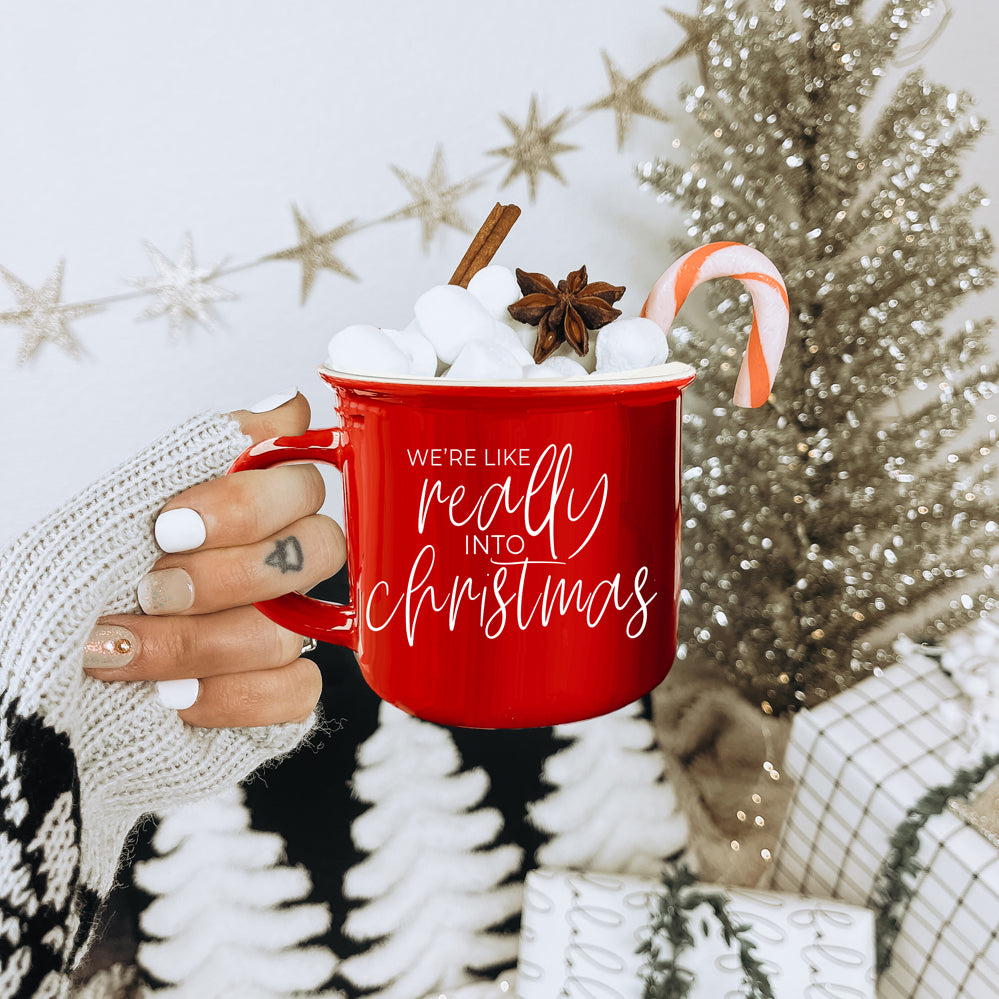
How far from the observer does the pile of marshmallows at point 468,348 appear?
402mm

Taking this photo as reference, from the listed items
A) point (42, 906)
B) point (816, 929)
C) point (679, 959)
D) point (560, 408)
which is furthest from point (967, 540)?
point (42, 906)

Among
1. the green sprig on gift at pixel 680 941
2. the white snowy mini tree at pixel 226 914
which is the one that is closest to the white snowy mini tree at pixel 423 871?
the white snowy mini tree at pixel 226 914

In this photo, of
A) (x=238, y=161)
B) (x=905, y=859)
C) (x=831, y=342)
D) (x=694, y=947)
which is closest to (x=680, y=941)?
(x=694, y=947)

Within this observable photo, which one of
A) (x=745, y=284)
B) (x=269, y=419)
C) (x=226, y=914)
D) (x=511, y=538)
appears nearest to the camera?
(x=511, y=538)

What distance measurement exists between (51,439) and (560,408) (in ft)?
2.33

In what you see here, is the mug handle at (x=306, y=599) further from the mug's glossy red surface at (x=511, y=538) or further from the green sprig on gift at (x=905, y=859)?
the green sprig on gift at (x=905, y=859)

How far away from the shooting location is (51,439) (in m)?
0.83

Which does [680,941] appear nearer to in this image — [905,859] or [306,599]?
[905,859]

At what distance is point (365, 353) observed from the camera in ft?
1.33

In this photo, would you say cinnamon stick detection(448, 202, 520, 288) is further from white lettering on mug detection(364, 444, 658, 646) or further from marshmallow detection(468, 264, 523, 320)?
white lettering on mug detection(364, 444, 658, 646)

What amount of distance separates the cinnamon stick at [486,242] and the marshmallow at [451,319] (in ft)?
0.39

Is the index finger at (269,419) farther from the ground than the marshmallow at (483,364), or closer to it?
closer to it

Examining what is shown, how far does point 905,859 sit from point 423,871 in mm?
563

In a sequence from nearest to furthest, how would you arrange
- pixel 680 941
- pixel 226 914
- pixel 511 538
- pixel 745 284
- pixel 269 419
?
pixel 511 538, pixel 745 284, pixel 269 419, pixel 680 941, pixel 226 914
